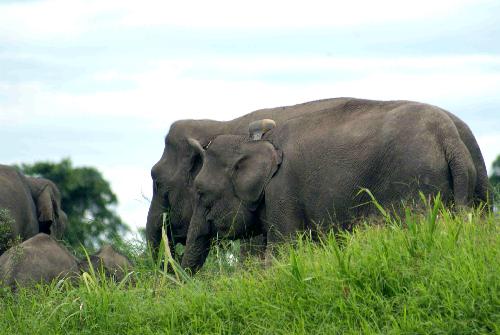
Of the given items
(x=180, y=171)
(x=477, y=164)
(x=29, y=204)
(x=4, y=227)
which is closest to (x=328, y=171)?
(x=477, y=164)

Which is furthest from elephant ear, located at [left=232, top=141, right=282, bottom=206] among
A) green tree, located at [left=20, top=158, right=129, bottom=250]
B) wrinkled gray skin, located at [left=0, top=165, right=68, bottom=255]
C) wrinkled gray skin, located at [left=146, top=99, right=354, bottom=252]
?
green tree, located at [left=20, top=158, right=129, bottom=250]

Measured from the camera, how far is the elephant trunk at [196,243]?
11.8 m

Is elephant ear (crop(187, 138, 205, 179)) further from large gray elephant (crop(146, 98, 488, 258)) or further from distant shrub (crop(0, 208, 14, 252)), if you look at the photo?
distant shrub (crop(0, 208, 14, 252))

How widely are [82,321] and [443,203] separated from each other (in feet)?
9.30

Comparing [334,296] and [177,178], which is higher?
[177,178]

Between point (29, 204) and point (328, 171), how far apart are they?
596cm

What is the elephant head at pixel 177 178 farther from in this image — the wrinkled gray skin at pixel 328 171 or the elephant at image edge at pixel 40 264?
the elephant at image edge at pixel 40 264

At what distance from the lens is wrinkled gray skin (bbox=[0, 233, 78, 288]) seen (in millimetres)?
9953

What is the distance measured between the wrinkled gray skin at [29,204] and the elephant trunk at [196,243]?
3077 millimetres

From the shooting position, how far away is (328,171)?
1041cm

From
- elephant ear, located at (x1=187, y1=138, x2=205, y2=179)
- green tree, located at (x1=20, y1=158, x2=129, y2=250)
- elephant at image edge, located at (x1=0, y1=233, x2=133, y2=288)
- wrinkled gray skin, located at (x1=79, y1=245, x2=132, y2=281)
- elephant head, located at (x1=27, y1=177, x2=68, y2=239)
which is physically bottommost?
green tree, located at (x1=20, y1=158, x2=129, y2=250)

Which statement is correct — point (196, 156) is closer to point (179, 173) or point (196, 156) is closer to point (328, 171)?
point (179, 173)

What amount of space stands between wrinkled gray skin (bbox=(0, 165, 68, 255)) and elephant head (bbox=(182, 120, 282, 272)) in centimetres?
320

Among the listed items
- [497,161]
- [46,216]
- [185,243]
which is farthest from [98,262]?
[497,161]
